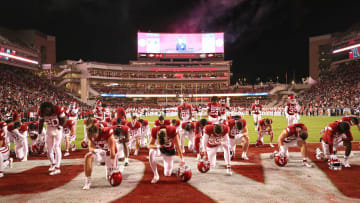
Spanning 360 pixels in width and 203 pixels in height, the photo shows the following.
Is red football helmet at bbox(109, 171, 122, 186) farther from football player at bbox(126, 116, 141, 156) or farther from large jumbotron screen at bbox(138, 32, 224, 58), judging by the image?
large jumbotron screen at bbox(138, 32, 224, 58)

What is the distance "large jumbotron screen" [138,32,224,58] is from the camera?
220 feet

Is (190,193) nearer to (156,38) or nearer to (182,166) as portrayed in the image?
Answer: (182,166)

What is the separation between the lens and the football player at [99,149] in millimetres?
5539

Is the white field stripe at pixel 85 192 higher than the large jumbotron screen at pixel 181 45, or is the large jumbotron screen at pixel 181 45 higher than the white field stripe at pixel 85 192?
the large jumbotron screen at pixel 181 45

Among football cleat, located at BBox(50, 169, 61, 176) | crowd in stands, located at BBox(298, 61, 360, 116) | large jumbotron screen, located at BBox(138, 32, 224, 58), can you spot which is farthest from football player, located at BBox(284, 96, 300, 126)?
large jumbotron screen, located at BBox(138, 32, 224, 58)

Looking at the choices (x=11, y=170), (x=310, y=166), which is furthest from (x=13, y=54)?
(x=310, y=166)

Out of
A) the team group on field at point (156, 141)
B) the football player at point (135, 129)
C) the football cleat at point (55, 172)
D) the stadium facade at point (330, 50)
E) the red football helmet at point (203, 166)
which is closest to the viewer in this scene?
the team group on field at point (156, 141)

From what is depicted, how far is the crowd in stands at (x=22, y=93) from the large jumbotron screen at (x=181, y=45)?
3023 centimetres

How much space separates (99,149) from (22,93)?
125ft

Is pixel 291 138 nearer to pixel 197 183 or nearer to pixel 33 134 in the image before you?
pixel 197 183

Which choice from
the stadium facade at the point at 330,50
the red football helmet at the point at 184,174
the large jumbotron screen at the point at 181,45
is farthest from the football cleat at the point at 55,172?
the large jumbotron screen at the point at 181,45

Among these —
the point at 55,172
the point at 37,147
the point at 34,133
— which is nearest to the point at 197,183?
the point at 55,172

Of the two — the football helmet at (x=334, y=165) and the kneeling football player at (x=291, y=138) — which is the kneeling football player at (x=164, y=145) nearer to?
the kneeling football player at (x=291, y=138)

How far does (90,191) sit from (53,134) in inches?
96.3
